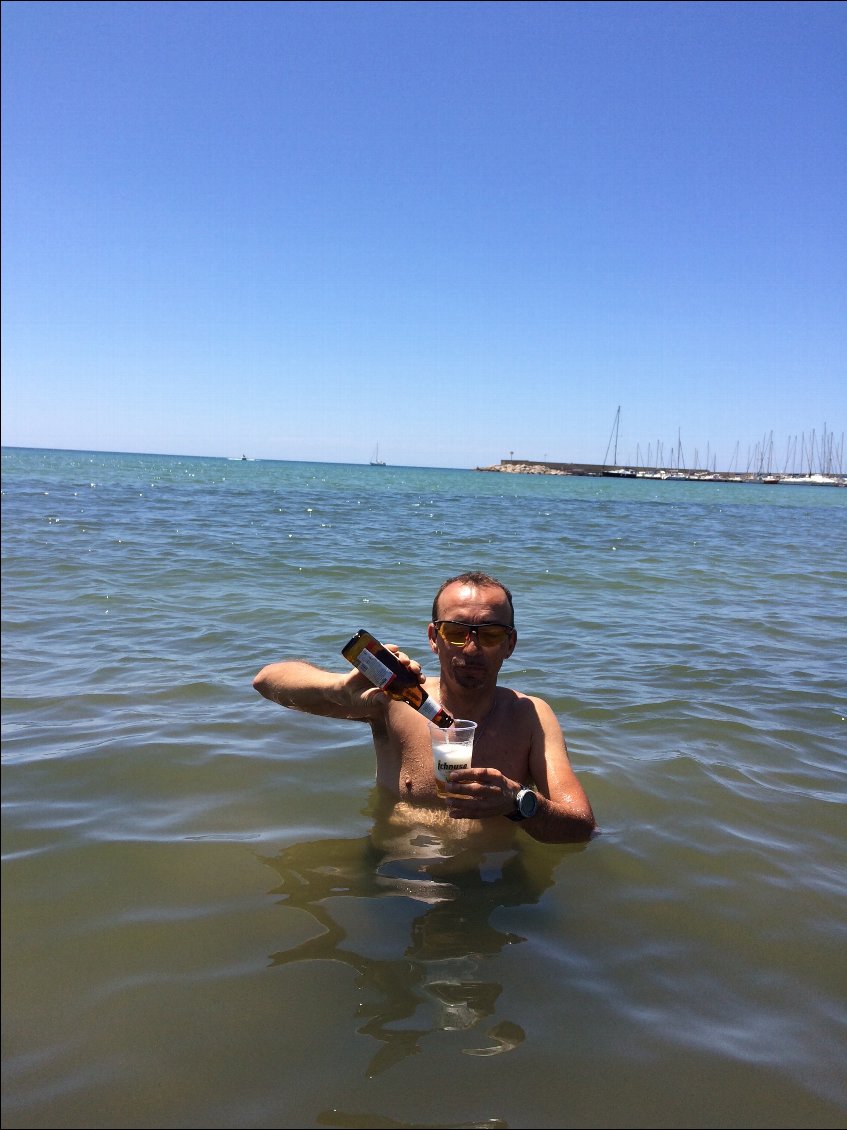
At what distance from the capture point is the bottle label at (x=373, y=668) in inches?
108

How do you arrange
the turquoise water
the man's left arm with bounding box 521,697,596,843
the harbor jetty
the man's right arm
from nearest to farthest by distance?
the turquoise water < the man's right arm < the man's left arm with bounding box 521,697,596,843 < the harbor jetty

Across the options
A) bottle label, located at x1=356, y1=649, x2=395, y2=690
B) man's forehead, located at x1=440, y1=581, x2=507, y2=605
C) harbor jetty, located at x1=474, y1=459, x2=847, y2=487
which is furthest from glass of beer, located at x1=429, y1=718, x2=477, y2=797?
harbor jetty, located at x1=474, y1=459, x2=847, y2=487

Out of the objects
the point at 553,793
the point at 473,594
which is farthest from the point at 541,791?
the point at 473,594

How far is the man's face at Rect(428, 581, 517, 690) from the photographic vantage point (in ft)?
11.1

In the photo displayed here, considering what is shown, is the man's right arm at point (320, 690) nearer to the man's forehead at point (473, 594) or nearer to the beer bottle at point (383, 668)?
the beer bottle at point (383, 668)

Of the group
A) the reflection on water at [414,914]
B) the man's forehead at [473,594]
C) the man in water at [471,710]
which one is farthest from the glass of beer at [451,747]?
the man's forehead at [473,594]

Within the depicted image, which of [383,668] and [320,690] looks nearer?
[383,668]

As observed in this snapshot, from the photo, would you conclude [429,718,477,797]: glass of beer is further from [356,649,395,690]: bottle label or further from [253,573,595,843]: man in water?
[253,573,595,843]: man in water

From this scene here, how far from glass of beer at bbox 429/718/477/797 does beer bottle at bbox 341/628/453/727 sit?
10cm

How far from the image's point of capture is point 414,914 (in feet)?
10.5

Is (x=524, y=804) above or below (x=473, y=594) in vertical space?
below

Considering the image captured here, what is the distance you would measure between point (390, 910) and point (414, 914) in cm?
10

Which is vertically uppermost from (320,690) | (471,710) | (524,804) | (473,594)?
(473,594)

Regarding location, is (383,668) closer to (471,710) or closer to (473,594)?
(473,594)
